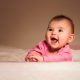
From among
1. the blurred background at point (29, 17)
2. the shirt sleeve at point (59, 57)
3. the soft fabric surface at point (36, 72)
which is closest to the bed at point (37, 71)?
the soft fabric surface at point (36, 72)

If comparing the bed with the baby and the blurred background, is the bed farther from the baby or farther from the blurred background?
the blurred background

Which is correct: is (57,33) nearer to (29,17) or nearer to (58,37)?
(58,37)

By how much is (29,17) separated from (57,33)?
24.0 inches

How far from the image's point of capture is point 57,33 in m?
0.71

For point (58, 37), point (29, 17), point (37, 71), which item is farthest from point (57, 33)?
point (29, 17)

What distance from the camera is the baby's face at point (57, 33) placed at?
711 mm

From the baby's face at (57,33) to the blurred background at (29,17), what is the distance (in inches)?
22.0

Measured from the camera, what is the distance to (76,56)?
0.94m

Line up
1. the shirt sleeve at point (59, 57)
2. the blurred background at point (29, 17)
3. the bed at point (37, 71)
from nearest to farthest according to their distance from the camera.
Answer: the bed at point (37, 71)
the shirt sleeve at point (59, 57)
the blurred background at point (29, 17)

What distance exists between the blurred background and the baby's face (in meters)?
0.56

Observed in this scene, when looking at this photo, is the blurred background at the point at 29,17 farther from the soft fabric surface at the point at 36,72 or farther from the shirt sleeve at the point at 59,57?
the soft fabric surface at the point at 36,72
